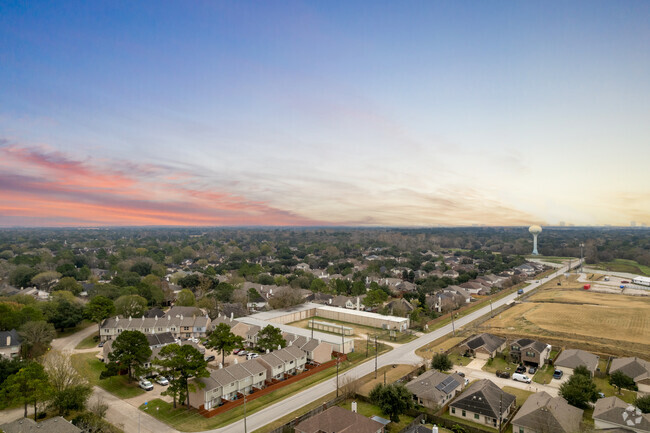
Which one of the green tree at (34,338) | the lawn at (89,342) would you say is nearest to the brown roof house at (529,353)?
the lawn at (89,342)

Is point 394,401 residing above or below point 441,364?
above

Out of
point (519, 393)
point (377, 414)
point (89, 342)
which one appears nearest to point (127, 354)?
point (89, 342)

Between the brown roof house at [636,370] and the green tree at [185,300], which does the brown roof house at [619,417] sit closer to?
the brown roof house at [636,370]

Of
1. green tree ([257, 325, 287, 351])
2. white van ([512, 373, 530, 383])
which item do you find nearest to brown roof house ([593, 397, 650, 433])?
white van ([512, 373, 530, 383])

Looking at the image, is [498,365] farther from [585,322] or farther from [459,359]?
[585,322]

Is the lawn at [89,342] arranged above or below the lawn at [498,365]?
below
